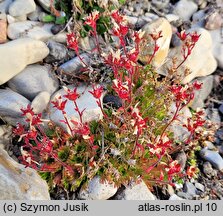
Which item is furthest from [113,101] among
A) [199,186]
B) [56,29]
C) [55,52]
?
[199,186]

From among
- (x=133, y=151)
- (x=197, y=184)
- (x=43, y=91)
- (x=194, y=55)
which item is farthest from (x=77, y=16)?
(x=197, y=184)

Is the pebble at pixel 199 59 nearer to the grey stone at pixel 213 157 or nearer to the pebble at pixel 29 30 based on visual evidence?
the grey stone at pixel 213 157

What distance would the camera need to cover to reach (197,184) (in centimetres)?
404

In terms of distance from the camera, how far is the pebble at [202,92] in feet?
15.5

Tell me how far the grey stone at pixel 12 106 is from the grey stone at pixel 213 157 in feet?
6.27

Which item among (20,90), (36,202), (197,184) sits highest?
(20,90)

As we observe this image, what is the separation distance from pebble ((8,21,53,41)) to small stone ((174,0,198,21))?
68.5 inches

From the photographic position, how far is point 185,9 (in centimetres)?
527

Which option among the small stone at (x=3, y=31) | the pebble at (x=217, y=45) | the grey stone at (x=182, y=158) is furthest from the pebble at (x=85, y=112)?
the pebble at (x=217, y=45)

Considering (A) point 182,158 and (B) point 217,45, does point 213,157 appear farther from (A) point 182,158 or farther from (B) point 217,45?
(B) point 217,45

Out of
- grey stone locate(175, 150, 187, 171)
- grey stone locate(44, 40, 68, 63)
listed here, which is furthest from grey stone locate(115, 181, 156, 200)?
grey stone locate(44, 40, 68, 63)

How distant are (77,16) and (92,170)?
1942mm

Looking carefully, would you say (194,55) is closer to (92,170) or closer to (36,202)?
(92,170)

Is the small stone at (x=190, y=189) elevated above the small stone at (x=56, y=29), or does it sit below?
below
